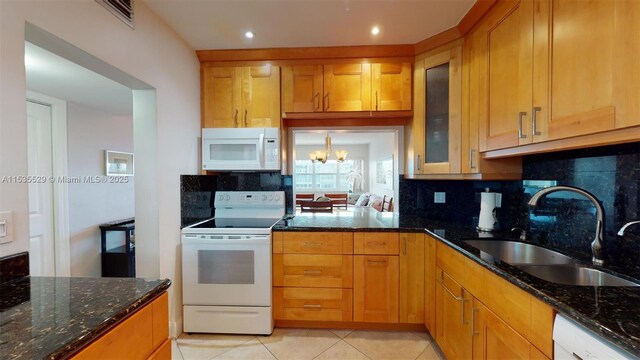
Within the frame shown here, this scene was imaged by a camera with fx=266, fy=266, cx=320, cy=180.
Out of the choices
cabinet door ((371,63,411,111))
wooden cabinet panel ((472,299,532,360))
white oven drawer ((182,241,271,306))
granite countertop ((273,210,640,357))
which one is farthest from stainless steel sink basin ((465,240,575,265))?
white oven drawer ((182,241,271,306))

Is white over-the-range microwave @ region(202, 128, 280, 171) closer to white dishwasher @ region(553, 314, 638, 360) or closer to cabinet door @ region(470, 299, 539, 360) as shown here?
cabinet door @ region(470, 299, 539, 360)

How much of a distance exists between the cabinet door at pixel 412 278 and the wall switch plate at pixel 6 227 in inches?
82.2

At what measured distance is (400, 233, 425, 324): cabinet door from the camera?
2.05m

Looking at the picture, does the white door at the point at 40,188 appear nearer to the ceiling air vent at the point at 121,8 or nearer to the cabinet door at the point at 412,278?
the ceiling air vent at the point at 121,8

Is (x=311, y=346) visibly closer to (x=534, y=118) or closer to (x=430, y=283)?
(x=430, y=283)

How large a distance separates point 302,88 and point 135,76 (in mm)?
1213

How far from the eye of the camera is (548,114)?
3.99 feet

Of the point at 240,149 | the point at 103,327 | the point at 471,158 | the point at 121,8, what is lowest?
the point at 103,327

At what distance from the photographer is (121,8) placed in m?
1.51

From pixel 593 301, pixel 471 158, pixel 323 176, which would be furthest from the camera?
pixel 323 176

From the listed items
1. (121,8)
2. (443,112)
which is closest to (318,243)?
(443,112)

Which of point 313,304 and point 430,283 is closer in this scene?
point 430,283

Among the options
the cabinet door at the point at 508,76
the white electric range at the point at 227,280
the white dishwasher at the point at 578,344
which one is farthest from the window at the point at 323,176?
the white dishwasher at the point at 578,344

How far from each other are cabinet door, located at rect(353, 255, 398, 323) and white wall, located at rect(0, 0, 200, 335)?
1.41m
